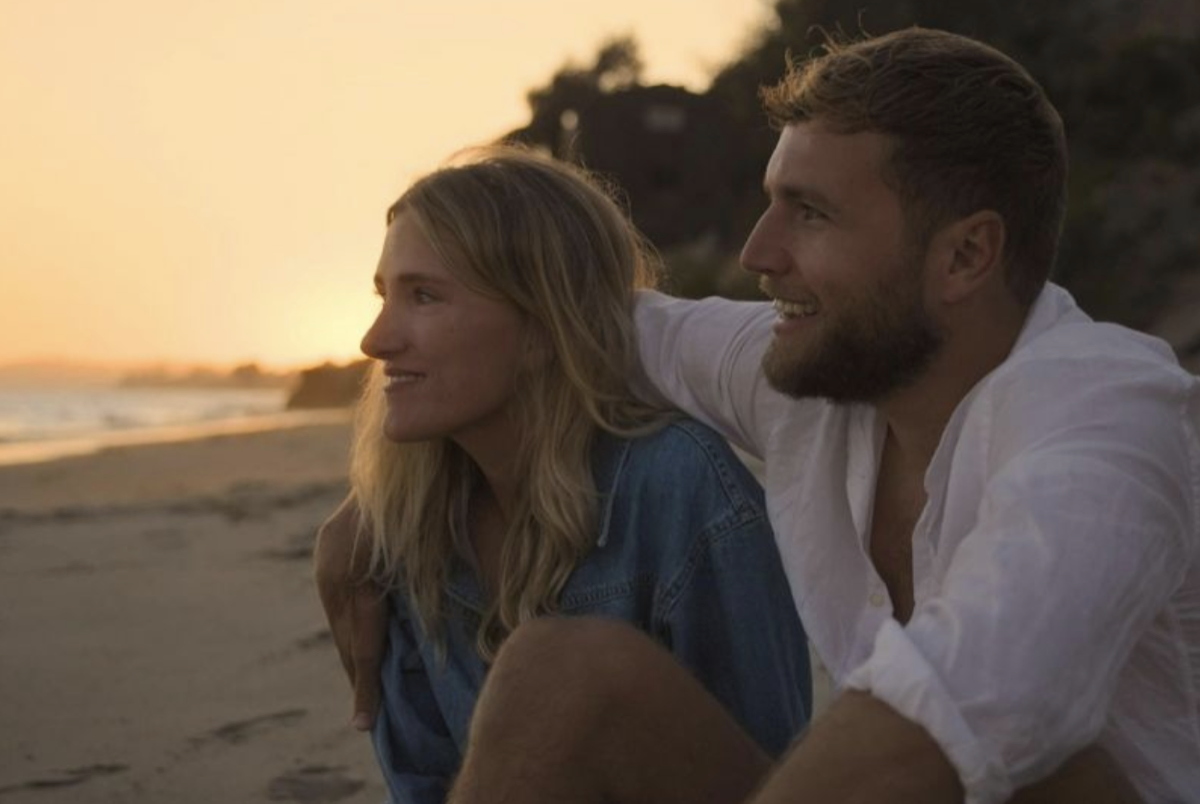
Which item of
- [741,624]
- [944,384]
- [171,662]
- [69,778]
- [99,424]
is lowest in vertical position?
[99,424]

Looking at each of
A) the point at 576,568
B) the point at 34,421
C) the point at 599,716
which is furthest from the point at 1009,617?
the point at 34,421

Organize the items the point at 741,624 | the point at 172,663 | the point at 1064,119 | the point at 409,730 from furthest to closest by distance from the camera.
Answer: the point at 1064,119 → the point at 172,663 → the point at 409,730 → the point at 741,624

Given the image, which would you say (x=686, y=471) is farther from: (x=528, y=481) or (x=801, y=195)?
(x=801, y=195)

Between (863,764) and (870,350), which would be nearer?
(863,764)

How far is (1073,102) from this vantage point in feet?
58.3

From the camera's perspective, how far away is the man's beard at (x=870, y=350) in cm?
228

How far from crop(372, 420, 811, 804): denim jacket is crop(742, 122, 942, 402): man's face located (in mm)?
322

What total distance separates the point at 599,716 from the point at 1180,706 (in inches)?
28.0

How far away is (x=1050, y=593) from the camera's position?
1.69 metres

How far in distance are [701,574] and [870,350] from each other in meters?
0.51

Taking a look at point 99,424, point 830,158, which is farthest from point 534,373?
point 99,424

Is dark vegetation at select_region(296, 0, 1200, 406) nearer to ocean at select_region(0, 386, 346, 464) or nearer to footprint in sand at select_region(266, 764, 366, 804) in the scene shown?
ocean at select_region(0, 386, 346, 464)

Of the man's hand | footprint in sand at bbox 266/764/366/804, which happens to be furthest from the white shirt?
footprint in sand at bbox 266/764/366/804

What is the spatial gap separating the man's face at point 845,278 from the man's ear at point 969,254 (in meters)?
0.03
